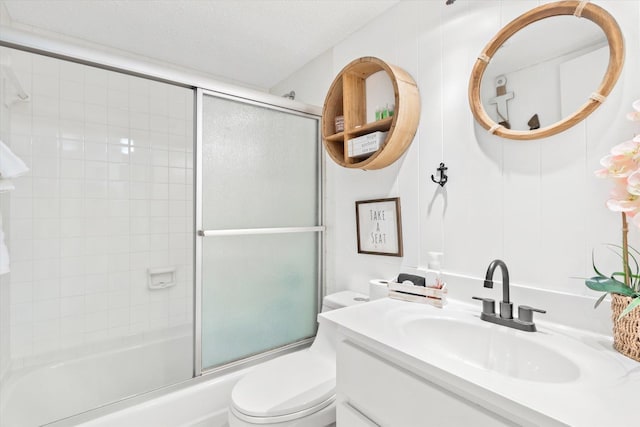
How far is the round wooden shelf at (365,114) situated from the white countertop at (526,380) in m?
0.77

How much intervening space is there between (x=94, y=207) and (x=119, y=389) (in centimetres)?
116

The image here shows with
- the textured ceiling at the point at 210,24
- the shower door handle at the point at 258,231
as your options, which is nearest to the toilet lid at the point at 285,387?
the shower door handle at the point at 258,231

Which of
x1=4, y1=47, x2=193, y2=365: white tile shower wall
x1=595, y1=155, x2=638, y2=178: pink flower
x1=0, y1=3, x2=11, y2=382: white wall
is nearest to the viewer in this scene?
x1=595, y1=155, x2=638, y2=178: pink flower

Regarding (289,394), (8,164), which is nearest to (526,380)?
(289,394)

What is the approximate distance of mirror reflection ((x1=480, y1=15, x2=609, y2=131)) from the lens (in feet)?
3.32

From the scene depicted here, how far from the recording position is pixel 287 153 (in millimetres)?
1934

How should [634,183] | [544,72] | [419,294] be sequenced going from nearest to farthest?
[634,183] → [544,72] → [419,294]

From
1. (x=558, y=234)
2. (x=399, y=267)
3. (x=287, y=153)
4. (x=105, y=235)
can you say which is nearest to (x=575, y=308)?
(x=558, y=234)

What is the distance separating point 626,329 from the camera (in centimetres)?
81

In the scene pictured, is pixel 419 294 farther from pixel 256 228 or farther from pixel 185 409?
pixel 185 409

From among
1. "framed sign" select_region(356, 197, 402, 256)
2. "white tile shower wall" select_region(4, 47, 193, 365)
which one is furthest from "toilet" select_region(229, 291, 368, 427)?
"white tile shower wall" select_region(4, 47, 193, 365)

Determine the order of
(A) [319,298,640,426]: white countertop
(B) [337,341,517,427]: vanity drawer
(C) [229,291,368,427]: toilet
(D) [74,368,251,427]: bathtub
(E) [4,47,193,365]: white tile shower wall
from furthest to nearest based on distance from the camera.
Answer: (E) [4,47,193,365]: white tile shower wall
(D) [74,368,251,427]: bathtub
(C) [229,291,368,427]: toilet
(B) [337,341,517,427]: vanity drawer
(A) [319,298,640,426]: white countertop

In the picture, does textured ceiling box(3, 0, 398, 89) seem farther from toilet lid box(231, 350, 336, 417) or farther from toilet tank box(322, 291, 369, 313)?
toilet lid box(231, 350, 336, 417)

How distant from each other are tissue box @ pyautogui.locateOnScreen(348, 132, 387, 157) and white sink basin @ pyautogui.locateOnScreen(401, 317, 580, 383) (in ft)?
2.71
